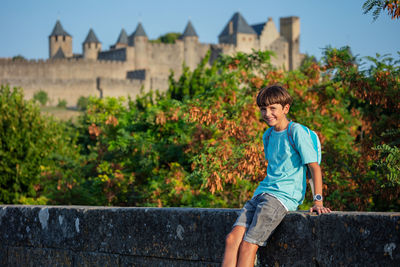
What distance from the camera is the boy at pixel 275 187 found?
3.13m

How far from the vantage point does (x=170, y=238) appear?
3.76m

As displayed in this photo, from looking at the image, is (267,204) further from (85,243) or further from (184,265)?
(85,243)

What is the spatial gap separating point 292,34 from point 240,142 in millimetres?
75123

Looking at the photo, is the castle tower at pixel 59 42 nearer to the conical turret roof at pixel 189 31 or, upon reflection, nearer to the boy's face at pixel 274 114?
the conical turret roof at pixel 189 31

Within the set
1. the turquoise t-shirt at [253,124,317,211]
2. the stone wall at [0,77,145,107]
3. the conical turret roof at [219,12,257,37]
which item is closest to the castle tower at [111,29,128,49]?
the conical turret roof at [219,12,257,37]

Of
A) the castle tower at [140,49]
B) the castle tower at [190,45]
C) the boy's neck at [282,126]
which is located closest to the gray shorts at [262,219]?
the boy's neck at [282,126]

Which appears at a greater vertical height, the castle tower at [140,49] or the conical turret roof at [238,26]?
the conical turret roof at [238,26]

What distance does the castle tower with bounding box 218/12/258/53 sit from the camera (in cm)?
7350

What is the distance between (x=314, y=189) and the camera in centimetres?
325

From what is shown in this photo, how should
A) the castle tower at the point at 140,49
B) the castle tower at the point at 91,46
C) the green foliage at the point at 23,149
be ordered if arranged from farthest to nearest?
1. the castle tower at the point at 91,46
2. the castle tower at the point at 140,49
3. the green foliage at the point at 23,149

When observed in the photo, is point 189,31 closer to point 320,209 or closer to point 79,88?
point 79,88

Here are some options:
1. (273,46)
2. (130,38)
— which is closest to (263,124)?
(130,38)

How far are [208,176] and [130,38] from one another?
6600 centimetres

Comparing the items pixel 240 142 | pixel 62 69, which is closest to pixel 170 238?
pixel 240 142
